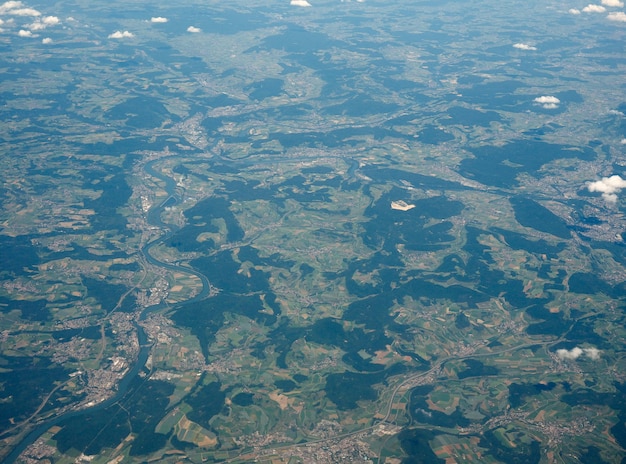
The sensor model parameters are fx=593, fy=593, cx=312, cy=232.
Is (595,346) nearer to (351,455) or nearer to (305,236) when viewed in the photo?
(351,455)

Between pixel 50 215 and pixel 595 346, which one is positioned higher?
pixel 595 346

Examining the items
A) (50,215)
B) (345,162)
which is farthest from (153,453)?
(345,162)

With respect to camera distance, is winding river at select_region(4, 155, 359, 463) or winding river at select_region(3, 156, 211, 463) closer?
winding river at select_region(3, 156, 211, 463)

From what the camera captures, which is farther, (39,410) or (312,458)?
(39,410)

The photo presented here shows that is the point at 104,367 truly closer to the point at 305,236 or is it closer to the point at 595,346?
the point at 305,236

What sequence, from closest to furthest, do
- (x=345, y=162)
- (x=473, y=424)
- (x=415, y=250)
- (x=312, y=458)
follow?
(x=312, y=458) < (x=473, y=424) < (x=415, y=250) < (x=345, y=162)

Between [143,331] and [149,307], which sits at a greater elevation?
[143,331]

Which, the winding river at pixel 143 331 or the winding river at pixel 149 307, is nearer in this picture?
the winding river at pixel 143 331

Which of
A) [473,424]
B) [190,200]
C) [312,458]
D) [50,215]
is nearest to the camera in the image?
[312,458]

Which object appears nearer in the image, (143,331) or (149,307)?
(143,331)
